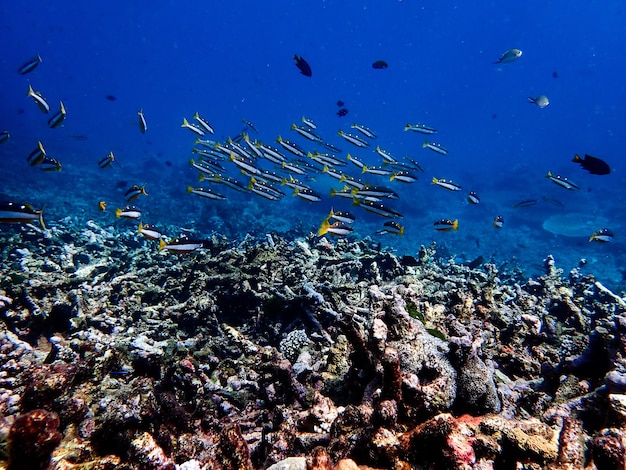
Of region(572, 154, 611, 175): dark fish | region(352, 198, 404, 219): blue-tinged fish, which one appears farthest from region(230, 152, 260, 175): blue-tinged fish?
region(572, 154, 611, 175): dark fish

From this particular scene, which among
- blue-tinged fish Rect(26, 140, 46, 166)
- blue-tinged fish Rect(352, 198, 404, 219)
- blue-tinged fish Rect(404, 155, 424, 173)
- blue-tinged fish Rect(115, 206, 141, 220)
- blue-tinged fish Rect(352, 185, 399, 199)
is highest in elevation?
blue-tinged fish Rect(404, 155, 424, 173)

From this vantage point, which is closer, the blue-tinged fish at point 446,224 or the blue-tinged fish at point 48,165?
the blue-tinged fish at point 48,165

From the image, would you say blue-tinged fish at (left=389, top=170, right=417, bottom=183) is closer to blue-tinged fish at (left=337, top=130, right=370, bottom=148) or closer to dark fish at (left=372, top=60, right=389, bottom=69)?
blue-tinged fish at (left=337, top=130, right=370, bottom=148)

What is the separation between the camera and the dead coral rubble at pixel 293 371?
1.96 metres

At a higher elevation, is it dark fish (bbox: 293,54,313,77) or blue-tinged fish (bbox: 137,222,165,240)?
dark fish (bbox: 293,54,313,77)

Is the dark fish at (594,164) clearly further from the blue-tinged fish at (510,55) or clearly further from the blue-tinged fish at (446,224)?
the blue-tinged fish at (510,55)

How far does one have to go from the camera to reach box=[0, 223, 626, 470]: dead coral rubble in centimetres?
196

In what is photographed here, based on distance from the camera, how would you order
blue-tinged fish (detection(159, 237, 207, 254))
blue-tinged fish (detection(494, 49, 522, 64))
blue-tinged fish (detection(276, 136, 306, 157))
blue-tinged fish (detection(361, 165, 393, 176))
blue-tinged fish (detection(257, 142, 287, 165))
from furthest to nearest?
1. blue-tinged fish (detection(494, 49, 522, 64))
2. blue-tinged fish (detection(361, 165, 393, 176))
3. blue-tinged fish (detection(276, 136, 306, 157))
4. blue-tinged fish (detection(257, 142, 287, 165))
5. blue-tinged fish (detection(159, 237, 207, 254))

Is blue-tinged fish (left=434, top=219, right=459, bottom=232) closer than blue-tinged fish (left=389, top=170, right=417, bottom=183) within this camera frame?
Yes

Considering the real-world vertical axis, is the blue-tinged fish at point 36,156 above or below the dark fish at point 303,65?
below

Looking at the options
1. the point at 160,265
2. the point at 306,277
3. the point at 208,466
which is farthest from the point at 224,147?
the point at 208,466

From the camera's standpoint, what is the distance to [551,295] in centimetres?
733

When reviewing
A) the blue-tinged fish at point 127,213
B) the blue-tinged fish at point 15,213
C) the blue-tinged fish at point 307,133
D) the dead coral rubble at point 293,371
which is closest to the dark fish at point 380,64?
the blue-tinged fish at point 307,133

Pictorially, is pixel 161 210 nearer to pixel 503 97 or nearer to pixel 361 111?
pixel 361 111
